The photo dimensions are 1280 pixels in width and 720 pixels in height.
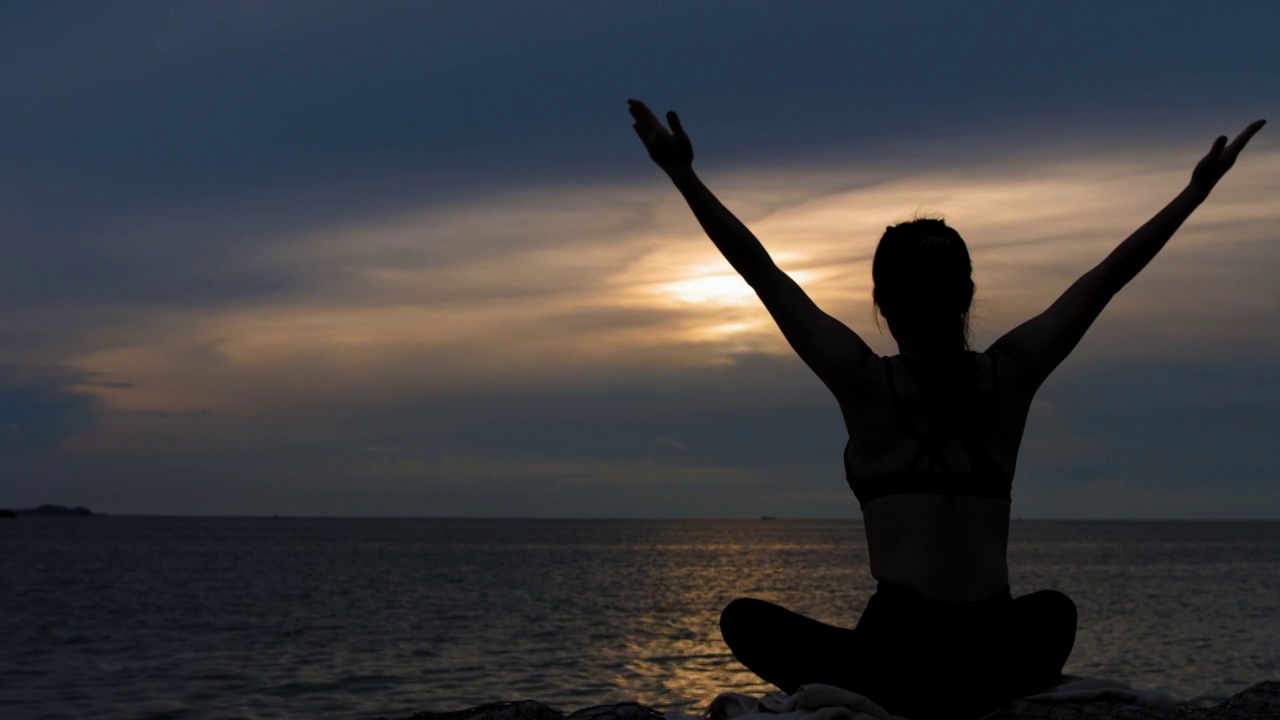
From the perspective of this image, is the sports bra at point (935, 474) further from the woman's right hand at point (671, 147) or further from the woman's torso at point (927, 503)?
the woman's right hand at point (671, 147)

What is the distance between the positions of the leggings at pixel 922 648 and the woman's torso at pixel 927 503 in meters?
0.09

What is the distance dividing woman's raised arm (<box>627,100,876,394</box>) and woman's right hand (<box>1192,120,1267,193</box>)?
174 centimetres

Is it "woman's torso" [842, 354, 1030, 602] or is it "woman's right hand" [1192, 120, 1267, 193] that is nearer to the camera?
"woman's torso" [842, 354, 1030, 602]

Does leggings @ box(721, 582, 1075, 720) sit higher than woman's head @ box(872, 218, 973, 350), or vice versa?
woman's head @ box(872, 218, 973, 350)

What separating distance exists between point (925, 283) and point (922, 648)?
46.1 inches

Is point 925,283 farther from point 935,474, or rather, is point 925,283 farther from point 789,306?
point 935,474

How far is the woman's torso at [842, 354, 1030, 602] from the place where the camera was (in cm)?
388

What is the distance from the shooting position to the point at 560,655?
3872 cm

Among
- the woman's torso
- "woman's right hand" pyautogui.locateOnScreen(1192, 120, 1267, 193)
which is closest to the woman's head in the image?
the woman's torso

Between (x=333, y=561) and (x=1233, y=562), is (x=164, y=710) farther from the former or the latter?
(x=1233, y=562)

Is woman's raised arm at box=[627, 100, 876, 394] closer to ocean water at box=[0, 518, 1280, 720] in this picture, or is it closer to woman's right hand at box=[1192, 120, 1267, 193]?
woman's right hand at box=[1192, 120, 1267, 193]

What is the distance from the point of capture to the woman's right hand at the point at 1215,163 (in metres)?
4.74

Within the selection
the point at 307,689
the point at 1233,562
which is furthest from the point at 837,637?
the point at 1233,562

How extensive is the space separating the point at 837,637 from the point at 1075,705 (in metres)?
0.95
